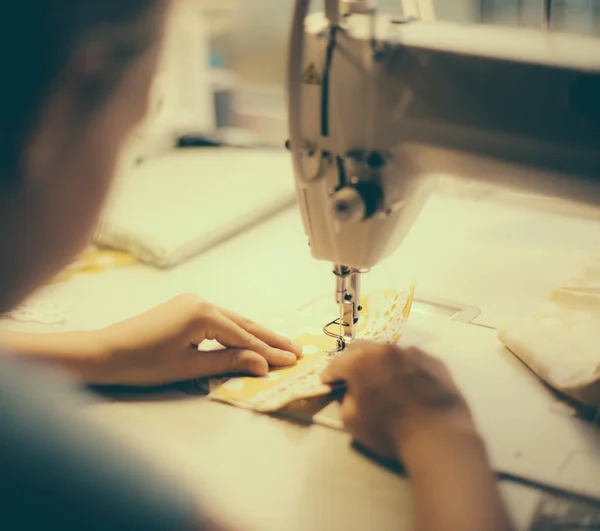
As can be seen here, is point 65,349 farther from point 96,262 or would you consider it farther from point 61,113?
point 61,113

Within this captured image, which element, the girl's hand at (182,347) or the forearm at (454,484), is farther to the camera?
the girl's hand at (182,347)

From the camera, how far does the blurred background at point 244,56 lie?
1.74 meters

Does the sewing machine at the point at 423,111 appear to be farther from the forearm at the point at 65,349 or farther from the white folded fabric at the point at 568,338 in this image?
the forearm at the point at 65,349

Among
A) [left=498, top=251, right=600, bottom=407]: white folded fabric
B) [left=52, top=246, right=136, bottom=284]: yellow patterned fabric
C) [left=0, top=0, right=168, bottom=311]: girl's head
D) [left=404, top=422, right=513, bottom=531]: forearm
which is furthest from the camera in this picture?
[left=52, top=246, right=136, bottom=284]: yellow patterned fabric

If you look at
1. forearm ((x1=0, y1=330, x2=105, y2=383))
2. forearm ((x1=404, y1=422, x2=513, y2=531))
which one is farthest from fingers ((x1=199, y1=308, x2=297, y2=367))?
forearm ((x1=404, y1=422, x2=513, y2=531))

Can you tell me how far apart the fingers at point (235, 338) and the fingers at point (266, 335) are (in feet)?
0.05

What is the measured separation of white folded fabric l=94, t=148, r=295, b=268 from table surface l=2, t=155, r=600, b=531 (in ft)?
0.10

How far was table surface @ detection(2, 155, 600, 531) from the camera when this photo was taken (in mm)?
784

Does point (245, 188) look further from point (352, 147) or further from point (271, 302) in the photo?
point (352, 147)

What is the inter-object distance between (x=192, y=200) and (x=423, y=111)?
800 mm

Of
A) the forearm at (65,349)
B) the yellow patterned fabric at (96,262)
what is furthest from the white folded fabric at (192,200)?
the forearm at (65,349)

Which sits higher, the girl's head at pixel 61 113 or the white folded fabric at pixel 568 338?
the girl's head at pixel 61 113

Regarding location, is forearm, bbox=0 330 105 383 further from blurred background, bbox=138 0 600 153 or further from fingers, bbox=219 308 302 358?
blurred background, bbox=138 0 600 153

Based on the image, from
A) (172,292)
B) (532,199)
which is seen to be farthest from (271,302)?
(532,199)
